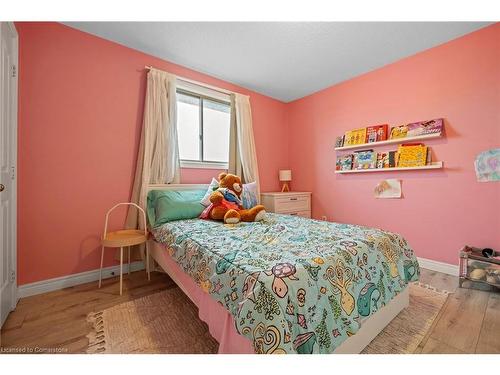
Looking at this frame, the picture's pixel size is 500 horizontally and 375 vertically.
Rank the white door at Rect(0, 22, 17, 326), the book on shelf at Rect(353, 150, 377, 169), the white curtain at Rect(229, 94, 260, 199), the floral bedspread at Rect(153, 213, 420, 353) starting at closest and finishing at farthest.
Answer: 1. the floral bedspread at Rect(153, 213, 420, 353)
2. the white door at Rect(0, 22, 17, 326)
3. the book on shelf at Rect(353, 150, 377, 169)
4. the white curtain at Rect(229, 94, 260, 199)

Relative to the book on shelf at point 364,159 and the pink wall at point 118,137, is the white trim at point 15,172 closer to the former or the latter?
the pink wall at point 118,137

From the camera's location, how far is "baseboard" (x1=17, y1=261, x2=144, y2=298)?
182cm

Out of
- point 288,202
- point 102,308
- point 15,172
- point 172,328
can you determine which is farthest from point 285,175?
point 15,172

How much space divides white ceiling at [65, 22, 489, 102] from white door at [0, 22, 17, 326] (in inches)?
27.5

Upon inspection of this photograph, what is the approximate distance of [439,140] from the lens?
232cm

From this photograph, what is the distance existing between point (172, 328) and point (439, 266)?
2764mm

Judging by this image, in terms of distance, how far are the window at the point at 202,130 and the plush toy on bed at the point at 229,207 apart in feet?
2.24

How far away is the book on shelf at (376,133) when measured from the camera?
8.82 ft

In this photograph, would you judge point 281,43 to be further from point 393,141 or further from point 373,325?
point 373,325

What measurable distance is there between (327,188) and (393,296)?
2159 mm

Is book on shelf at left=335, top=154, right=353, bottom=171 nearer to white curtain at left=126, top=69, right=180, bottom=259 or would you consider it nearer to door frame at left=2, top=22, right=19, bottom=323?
white curtain at left=126, top=69, right=180, bottom=259

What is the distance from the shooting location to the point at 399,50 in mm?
2412

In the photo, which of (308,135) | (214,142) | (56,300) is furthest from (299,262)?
(308,135)

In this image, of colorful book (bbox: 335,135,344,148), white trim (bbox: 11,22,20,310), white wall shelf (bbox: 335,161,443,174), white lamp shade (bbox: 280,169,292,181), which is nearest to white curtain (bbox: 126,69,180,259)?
white trim (bbox: 11,22,20,310)
